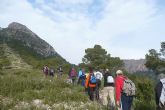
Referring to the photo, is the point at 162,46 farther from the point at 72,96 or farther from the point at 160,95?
the point at 160,95

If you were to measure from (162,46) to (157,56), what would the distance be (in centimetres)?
682

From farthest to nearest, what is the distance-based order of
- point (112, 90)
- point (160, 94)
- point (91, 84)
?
point (91, 84), point (112, 90), point (160, 94)

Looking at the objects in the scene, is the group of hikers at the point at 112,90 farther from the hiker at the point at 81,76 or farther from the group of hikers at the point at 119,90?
the hiker at the point at 81,76

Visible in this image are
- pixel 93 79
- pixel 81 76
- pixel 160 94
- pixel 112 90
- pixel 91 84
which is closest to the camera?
pixel 160 94

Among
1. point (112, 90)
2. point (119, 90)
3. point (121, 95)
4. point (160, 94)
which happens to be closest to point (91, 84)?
point (112, 90)

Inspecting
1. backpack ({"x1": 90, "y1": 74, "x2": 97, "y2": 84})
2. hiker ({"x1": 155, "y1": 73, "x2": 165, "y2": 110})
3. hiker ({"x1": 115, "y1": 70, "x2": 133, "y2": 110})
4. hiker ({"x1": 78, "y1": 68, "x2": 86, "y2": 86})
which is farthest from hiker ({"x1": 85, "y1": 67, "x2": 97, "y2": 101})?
hiker ({"x1": 155, "y1": 73, "x2": 165, "y2": 110})

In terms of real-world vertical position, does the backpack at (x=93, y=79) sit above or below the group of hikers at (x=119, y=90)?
above

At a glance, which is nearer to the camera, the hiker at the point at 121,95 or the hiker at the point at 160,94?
the hiker at the point at 160,94

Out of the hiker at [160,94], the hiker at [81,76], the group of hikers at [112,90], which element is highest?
the hiker at [81,76]

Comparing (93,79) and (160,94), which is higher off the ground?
(93,79)

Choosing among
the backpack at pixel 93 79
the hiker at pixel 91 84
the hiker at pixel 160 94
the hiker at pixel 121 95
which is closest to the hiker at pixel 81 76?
the hiker at pixel 91 84

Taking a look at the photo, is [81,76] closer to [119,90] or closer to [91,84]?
[91,84]

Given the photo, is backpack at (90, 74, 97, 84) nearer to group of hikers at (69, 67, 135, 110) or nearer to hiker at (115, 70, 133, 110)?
group of hikers at (69, 67, 135, 110)

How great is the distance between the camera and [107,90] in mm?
17750
